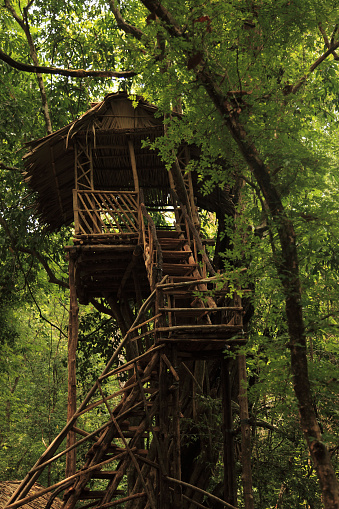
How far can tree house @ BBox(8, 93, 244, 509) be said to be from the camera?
6773 mm

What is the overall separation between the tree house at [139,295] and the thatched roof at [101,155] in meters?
0.03

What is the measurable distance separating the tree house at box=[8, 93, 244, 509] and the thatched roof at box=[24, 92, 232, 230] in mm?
25

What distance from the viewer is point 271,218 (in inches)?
186

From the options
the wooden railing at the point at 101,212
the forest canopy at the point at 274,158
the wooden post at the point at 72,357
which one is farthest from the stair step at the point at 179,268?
the forest canopy at the point at 274,158

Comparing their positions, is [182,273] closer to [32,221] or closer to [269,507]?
[269,507]

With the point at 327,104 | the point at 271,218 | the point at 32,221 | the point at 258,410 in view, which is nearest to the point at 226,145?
the point at 271,218

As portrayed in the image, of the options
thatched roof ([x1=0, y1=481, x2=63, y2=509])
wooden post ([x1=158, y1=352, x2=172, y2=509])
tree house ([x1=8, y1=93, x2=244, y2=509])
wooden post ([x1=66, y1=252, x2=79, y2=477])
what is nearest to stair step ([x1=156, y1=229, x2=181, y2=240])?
tree house ([x1=8, y1=93, x2=244, y2=509])

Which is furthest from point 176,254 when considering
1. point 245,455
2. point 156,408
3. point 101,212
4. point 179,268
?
point 245,455

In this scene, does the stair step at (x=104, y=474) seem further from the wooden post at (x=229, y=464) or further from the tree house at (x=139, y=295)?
the wooden post at (x=229, y=464)

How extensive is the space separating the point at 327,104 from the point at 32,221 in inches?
292

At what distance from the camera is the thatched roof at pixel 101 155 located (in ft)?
32.7

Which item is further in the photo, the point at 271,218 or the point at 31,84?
the point at 31,84

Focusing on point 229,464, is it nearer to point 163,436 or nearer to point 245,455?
point 245,455

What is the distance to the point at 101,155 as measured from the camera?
1120 centimetres
